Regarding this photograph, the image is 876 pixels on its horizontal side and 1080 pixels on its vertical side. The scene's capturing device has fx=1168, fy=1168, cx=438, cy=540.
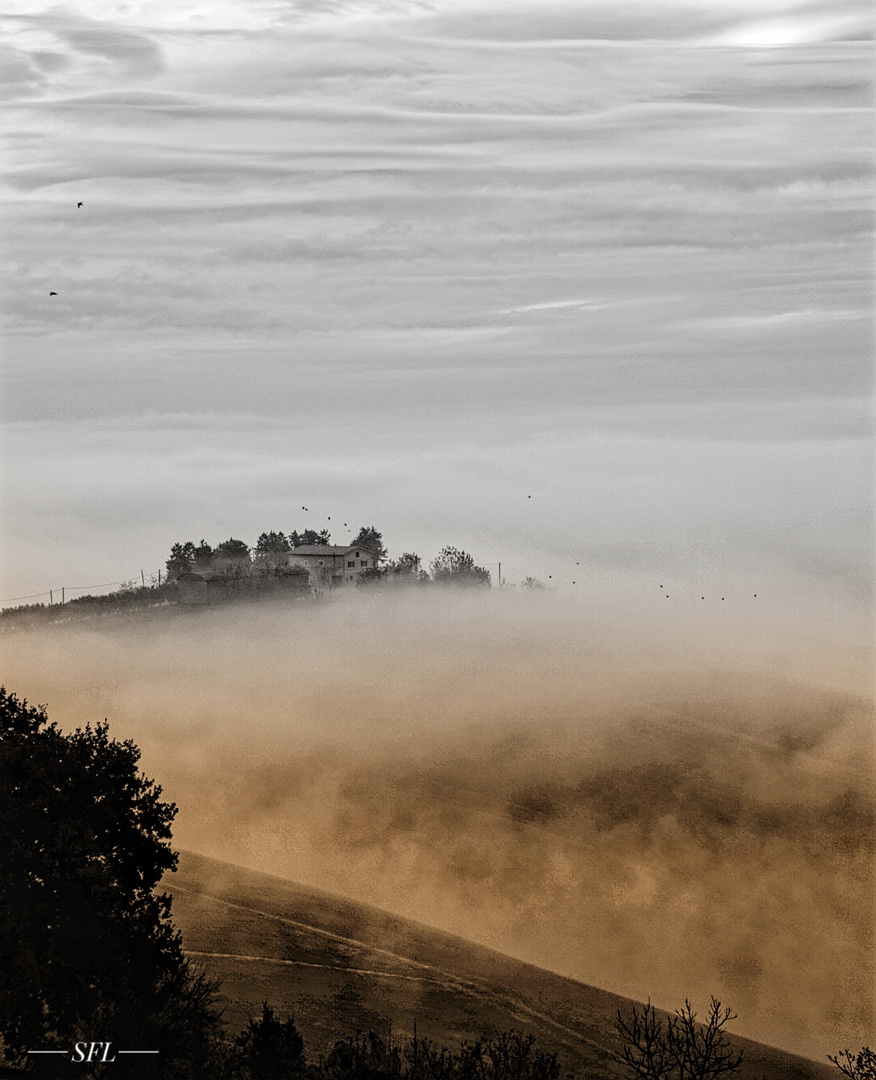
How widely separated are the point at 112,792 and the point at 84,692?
80.0m

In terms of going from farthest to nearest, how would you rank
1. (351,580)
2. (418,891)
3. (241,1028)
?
(351,580), (418,891), (241,1028)

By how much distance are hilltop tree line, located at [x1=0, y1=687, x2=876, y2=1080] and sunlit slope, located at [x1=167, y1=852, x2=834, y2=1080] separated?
10.0 meters

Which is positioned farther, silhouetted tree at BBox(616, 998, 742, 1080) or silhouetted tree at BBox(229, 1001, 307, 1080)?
silhouetted tree at BBox(616, 998, 742, 1080)

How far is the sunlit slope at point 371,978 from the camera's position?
5528cm

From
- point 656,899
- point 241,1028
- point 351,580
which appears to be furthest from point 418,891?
point 351,580

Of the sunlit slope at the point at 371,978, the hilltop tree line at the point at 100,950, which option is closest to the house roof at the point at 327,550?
the sunlit slope at the point at 371,978

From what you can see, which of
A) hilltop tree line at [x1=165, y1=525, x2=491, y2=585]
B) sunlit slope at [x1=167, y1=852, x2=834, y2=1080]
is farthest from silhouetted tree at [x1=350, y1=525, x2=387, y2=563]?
sunlit slope at [x1=167, y1=852, x2=834, y2=1080]

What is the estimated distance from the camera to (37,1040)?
38.0 metres

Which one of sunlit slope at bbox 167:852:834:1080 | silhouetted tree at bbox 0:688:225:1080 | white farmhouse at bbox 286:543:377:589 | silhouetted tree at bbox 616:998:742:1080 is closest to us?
silhouetted tree at bbox 0:688:225:1080

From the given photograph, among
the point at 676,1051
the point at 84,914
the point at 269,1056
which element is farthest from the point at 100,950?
the point at 676,1051

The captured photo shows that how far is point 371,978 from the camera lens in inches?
2441

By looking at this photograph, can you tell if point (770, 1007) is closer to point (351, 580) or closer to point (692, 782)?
point (692, 782)

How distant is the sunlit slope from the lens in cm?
5528

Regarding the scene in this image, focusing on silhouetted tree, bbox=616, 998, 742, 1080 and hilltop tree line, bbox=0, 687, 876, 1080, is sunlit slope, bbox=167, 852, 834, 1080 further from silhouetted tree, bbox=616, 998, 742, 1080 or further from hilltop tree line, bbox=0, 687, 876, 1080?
hilltop tree line, bbox=0, 687, 876, 1080
